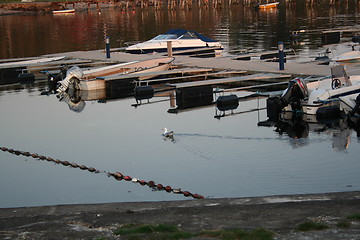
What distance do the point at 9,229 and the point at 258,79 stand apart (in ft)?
63.7

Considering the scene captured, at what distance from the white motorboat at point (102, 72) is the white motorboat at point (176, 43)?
6.47 metres

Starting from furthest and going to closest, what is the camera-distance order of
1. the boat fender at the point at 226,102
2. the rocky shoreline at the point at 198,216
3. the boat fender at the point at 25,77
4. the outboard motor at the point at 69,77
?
the boat fender at the point at 25,77 < the outboard motor at the point at 69,77 < the boat fender at the point at 226,102 < the rocky shoreline at the point at 198,216

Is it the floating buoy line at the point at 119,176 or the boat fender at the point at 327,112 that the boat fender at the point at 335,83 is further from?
the floating buoy line at the point at 119,176

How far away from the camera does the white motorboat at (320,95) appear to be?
22.1 meters

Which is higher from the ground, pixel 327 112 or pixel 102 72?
pixel 102 72

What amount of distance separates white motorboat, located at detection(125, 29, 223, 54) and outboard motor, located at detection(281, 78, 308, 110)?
58.1ft

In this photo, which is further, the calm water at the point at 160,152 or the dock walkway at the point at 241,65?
the dock walkway at the point at 241,65

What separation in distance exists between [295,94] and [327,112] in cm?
128

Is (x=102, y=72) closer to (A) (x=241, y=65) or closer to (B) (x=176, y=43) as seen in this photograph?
(A) (x=241, y=65)

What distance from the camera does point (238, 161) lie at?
18125 mm

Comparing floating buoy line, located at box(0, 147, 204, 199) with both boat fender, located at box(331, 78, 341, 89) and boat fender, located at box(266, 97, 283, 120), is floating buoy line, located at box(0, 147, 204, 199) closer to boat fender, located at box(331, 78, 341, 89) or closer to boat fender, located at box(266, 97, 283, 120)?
boat fender, located at box(266, 97, 283, 120)

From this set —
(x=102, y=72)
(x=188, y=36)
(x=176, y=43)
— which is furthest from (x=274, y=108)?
(x=188, y=36)

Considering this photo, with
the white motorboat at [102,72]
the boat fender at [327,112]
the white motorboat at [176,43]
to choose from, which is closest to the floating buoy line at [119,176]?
the boat fender at [327,112]

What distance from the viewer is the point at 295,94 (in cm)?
2250
